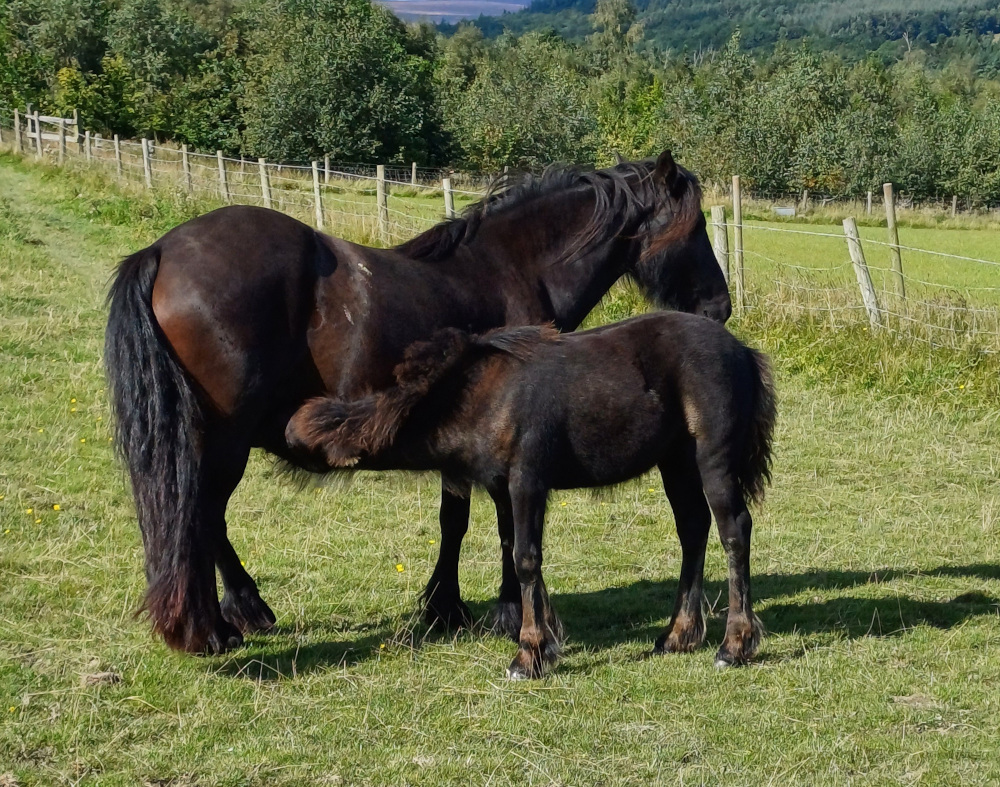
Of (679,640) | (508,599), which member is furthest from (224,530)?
(679,640)

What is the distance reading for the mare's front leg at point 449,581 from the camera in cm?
534

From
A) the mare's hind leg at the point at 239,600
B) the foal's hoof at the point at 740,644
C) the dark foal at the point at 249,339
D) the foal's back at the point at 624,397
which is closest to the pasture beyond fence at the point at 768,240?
the dark foal at the point at 249,339

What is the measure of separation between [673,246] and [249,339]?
8.24ft

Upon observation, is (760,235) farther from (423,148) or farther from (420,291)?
(420,291)

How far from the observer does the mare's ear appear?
588 centimetres

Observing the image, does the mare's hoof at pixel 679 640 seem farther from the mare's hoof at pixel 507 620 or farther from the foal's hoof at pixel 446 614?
the foal's hoof at pixel 446 614

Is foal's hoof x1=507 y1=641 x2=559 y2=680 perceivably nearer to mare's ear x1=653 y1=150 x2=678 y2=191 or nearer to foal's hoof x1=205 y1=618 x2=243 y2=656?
foal's hoof x1=205 y1=618 x2=243 y2=656

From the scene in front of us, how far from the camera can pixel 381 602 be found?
567 cm

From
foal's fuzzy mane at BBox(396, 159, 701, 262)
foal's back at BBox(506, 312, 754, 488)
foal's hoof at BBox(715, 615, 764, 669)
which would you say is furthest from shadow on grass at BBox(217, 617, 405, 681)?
foal's fuzzy mane at BBox(396, 159, 701, 262)

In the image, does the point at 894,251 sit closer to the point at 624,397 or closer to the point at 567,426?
the point at 624,397

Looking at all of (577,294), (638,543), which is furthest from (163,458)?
(638,543)

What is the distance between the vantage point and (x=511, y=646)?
5062 millimetres

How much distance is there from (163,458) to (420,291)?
1426mm

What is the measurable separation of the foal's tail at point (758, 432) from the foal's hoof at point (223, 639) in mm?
2432
